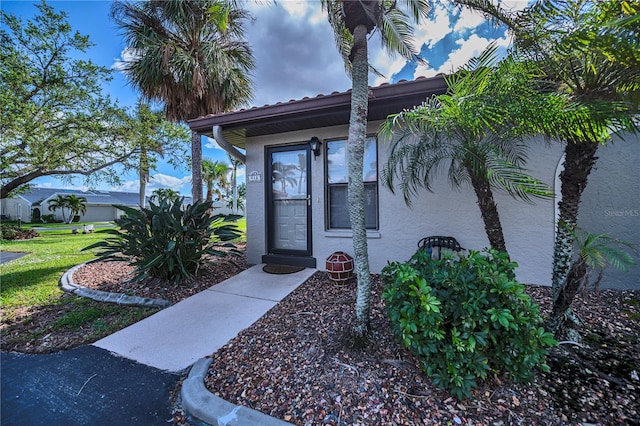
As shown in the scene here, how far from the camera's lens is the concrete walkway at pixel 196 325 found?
266 centimetres

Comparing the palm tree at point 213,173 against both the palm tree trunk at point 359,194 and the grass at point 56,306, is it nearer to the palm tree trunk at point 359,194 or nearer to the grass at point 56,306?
the grass at point 56,306

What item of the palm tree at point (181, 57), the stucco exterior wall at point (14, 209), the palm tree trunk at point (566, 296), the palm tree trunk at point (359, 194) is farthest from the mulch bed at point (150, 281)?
the stucco exterior wall at point (14, 209)

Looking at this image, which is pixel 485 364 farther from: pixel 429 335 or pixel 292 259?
pixel 292 259

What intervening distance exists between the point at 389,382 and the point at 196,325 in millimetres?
2305

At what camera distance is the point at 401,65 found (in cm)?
400

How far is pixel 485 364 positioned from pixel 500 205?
3094mm

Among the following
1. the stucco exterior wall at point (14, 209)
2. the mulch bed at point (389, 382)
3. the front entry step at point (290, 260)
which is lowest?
the mulch bed at point (389, 382)

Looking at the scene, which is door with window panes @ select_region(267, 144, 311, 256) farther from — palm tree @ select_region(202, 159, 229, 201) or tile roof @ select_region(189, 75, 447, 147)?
palm tree @ select_region(202, 159, 229, 201)

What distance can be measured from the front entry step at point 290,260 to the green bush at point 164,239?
1090 mm

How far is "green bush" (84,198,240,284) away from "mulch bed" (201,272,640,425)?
2227 mm

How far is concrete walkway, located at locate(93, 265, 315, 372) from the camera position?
266 centimetres

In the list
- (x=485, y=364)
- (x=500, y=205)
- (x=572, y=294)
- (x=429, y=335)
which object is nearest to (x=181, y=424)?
(x=429, y=335)

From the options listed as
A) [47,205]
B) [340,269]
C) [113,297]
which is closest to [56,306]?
[113,297]

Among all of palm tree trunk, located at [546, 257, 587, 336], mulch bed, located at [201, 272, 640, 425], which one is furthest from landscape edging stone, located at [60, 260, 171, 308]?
palm tree trunk, located at [546, 257, 587, 336]
